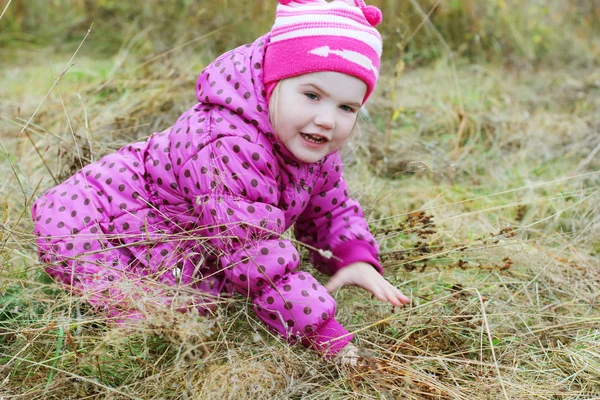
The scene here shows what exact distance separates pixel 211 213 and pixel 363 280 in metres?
0.55

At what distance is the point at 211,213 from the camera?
5.63 ft

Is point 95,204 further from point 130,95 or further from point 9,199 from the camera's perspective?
point 130,95

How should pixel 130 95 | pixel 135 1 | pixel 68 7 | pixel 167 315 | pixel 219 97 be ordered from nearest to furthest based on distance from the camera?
1. pixel 167 315
2. pixel 219 97
3. pixel 130 95
4. pixel 135 1
5. pixel 68 7

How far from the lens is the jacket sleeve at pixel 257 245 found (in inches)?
66.9

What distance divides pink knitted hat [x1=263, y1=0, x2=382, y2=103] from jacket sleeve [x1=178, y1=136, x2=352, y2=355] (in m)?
0.24

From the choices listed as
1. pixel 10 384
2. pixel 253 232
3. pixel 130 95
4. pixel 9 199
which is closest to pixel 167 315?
pixel 253 232

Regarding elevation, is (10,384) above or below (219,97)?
below

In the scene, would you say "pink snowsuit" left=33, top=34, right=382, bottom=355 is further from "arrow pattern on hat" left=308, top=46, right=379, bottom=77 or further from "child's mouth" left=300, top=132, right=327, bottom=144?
"arrow pattern on hat" left=308, top=46, right=379, bottom=77

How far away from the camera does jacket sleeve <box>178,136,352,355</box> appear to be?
1699 millimetres

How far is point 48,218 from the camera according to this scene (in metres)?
1.85

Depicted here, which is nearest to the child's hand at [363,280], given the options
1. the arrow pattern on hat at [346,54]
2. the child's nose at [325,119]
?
the child's nose at [325,119]

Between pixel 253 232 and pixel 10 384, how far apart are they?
73 centimetres

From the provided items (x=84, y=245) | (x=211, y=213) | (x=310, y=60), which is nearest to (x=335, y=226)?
(x=211, y=213)

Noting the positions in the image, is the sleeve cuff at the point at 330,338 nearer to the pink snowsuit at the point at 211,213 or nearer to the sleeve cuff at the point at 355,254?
the pink snowsuit at the point at 211,213
